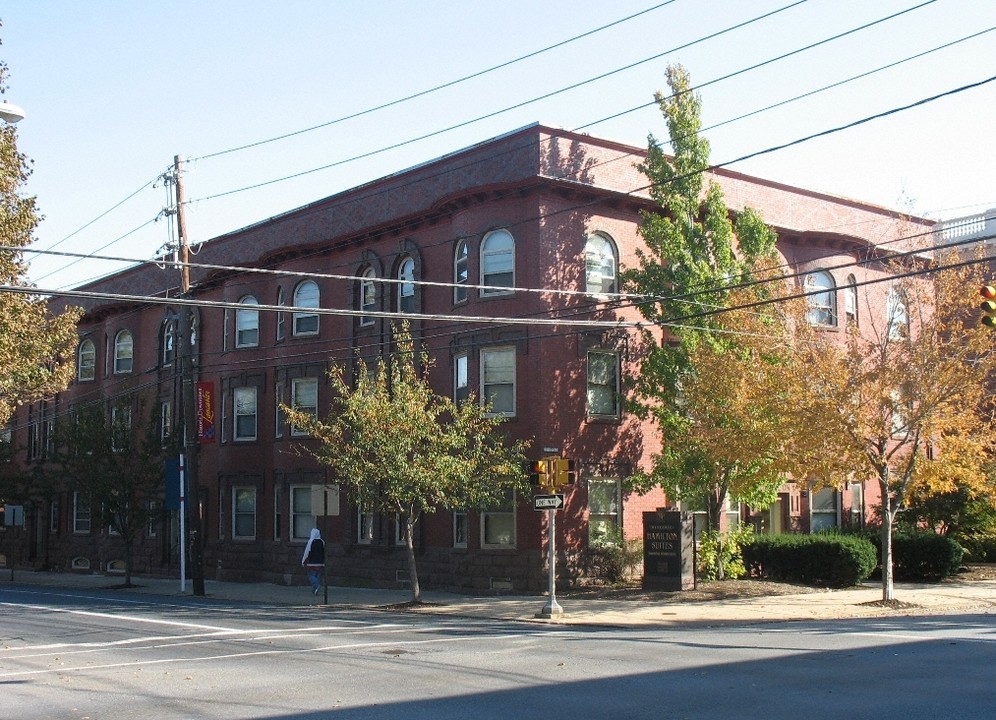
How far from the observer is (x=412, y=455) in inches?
1011

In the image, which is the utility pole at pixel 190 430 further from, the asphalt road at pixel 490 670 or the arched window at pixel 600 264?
the arched window at pixel 600 264

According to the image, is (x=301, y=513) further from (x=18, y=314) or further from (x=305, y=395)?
(x=18, y=314)

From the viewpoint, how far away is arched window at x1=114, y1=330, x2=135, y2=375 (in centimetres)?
4312

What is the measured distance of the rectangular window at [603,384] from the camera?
28688 millimetres

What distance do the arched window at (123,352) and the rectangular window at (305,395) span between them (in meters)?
11.3

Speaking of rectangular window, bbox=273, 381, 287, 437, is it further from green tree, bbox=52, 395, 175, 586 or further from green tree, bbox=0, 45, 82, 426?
green tree, bbox=0, 45, 82, 426

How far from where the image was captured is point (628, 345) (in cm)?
2934

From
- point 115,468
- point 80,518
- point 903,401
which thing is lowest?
point 80,518

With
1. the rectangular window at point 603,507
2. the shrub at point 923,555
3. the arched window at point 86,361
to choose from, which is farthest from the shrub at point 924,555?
the arched window at point 86,361

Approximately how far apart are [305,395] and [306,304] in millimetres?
2842

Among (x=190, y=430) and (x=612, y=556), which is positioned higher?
(x=190, y=430)

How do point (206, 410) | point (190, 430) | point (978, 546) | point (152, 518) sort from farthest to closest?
point (152, 518) → point (206, 410) → point (978, 546) → point (190, 430)

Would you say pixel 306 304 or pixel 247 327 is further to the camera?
pixel 247 327

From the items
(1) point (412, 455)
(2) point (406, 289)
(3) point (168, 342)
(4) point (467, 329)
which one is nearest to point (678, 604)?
(1) point (412, 455)
